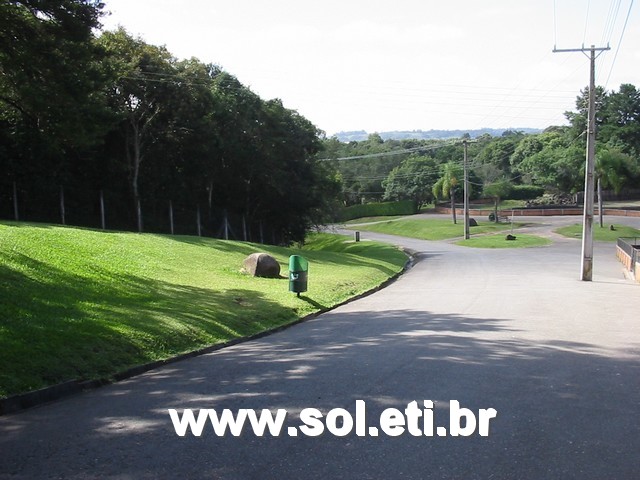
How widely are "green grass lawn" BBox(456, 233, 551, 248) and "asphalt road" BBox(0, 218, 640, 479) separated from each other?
1758 inches

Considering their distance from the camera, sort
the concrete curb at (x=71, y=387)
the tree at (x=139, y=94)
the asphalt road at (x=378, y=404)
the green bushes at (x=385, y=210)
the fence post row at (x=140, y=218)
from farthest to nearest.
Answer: the green bushes at (x=385, y=210) → the tree at (x=139, y=94) → the fence post row at (x=140, y=218) → the concrete curb at (x=71, y=387) → the asphalt road at (x=378, y=404)

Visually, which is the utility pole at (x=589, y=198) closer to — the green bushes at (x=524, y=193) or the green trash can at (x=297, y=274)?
the green trash can at (x=297, y=274)

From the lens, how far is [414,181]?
363ft

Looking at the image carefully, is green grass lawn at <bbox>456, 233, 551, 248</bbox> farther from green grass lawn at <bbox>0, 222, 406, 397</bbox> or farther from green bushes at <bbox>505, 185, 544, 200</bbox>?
green bushes at <bbox>505, 185, 544, 200</bbox>

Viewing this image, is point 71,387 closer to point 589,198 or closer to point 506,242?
point 589,198

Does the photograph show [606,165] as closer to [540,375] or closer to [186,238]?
[186,238]

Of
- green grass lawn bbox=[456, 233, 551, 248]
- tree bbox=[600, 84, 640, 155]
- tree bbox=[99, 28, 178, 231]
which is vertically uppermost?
tree bbox=[600, 84, 640, 155]

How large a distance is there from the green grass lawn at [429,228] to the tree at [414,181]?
1683cm

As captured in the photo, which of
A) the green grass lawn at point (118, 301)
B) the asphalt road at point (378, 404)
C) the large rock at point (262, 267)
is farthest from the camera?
the large rock at point (262, 267)

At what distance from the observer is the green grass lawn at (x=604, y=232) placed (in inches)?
2473

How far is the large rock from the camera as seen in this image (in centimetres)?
2477

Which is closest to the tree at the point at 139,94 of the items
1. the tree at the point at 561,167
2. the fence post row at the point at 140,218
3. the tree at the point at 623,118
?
the fence post row at the point at 140,218

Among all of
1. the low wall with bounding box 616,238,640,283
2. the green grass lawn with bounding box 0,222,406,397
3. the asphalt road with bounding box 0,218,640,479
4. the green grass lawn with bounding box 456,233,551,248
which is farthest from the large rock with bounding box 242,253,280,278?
the green grass lawn with bounding box 456,233,551,248

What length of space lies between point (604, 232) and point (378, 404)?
210 ft
